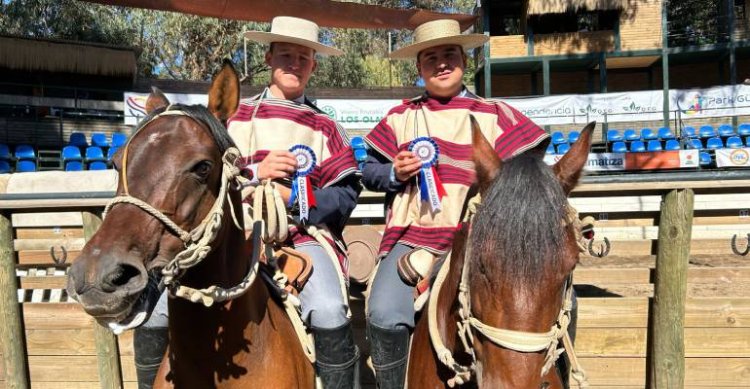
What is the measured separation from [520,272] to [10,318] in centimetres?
399

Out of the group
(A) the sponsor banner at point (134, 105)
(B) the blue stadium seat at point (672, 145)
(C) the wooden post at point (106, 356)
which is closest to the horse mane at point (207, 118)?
(C) the wooden post at point (106, 356)

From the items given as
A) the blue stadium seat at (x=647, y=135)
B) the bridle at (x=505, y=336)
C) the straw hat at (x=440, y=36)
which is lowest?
the bridle at (x=505, y=336)

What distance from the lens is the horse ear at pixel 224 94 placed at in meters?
2.16

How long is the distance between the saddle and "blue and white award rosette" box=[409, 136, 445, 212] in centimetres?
71

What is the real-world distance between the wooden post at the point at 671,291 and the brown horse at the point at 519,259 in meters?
2.06

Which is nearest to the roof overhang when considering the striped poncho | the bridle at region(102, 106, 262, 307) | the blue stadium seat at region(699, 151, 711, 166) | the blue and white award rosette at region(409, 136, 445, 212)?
the blue stadium seat at region(699, 151, 711, 166)

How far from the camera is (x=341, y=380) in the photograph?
2754 mm

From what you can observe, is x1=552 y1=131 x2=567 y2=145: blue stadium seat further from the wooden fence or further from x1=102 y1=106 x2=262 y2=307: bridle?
x1=102 y1=106 x2=262 y2=307: bridle

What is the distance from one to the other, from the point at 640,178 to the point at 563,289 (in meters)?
2.30

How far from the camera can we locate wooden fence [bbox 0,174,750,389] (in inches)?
146

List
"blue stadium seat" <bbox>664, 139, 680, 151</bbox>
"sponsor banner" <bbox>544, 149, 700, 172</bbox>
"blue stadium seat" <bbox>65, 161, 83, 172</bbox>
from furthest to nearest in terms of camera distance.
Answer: "blue stadium seat" <bbox>664, 139, 680, 151</bbox> → "sponsor banner" <bbox>544, 149, 700, 172</bbox> → "blue stadium seat" <bbox>65, 161, 83, 172</bbox>

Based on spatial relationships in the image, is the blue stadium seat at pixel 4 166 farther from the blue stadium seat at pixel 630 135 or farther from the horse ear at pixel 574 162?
the blue stadium seat at pixel 630 135

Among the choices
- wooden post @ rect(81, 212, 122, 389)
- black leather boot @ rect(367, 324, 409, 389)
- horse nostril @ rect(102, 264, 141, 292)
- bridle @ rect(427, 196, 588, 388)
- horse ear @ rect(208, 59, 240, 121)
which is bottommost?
wooden post @ rect(81, 212, 122, 389)

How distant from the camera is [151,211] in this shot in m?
1.78
